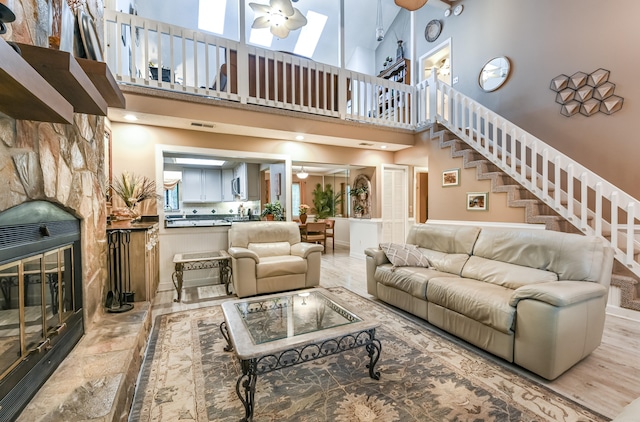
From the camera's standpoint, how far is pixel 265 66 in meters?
4.02

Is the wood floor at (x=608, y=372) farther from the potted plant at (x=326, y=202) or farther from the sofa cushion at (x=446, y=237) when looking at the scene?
the potted plant at (x=326, y=202)

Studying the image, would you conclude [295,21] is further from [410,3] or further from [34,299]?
[34,299]

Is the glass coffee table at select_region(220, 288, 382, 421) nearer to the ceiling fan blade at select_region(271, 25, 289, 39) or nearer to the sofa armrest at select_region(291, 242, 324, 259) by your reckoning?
the sofa armrest at select_region(291, 242, 324, 259)

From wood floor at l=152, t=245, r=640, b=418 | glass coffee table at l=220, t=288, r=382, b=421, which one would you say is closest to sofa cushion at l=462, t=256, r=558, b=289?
wood floor at l=152, t=245, r=640, b=418

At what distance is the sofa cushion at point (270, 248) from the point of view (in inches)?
158

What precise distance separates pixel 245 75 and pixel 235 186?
9.39ft

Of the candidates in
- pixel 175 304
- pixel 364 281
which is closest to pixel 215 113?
pixel 175 304

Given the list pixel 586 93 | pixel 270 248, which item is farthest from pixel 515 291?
pixel 586 93

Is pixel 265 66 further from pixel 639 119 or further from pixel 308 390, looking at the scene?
pixel 639 119

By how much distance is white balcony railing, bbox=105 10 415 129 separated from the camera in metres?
Result: 3.31

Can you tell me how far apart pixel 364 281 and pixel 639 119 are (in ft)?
13.3

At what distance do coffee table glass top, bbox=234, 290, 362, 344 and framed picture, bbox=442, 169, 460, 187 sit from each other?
131 inches

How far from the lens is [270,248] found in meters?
4.09

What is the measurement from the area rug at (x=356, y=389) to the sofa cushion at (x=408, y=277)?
1.63 ft
